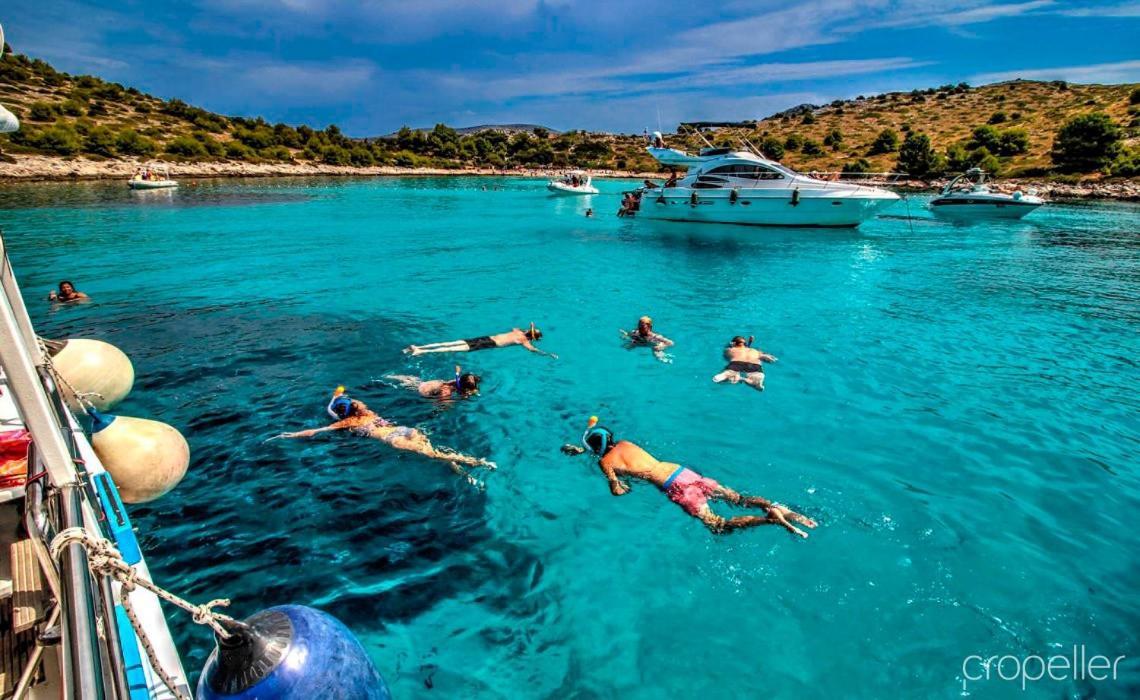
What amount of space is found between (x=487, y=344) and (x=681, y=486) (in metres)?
7.23

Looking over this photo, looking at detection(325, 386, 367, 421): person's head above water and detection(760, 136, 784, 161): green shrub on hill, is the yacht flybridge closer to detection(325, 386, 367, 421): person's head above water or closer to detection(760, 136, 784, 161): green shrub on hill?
detection(325, 386, 367, 421): person's head above water

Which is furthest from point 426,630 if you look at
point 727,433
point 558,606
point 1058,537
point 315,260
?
point 315,260

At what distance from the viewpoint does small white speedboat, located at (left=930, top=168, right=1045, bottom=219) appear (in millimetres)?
38688

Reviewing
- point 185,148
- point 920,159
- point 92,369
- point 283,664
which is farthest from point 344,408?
point 185,148

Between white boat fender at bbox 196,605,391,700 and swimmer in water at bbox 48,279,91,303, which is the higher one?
swimmer in water at bbox 48,279,91,303

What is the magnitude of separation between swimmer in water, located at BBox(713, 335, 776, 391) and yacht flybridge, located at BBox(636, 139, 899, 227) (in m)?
22.6

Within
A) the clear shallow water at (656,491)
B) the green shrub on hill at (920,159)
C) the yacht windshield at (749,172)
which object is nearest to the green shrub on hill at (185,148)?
the clear shallow water at (656,491)

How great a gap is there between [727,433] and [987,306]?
13.9m

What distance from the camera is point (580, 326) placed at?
15.6 meters

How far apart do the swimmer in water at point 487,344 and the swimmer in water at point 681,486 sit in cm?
521

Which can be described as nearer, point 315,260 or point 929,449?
point 929,449

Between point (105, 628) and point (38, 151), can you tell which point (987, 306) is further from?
point (38, 151)

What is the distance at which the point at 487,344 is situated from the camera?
43.5 feet

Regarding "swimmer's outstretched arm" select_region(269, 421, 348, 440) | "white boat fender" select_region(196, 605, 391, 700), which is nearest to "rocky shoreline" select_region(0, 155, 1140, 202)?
"swimmer's outstretched arm" select_region(269, 421, 348, 440)
